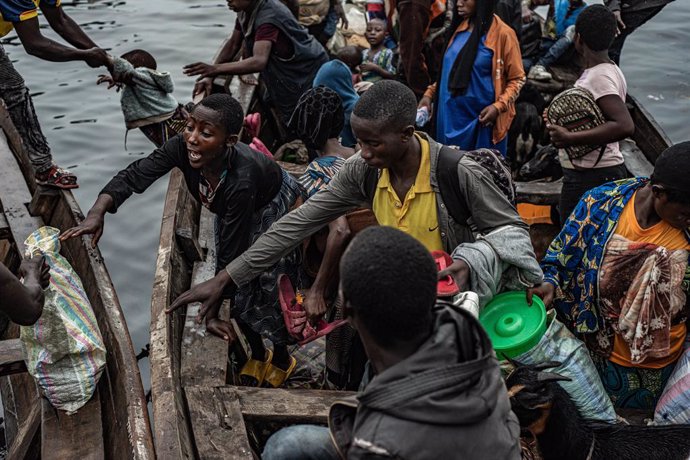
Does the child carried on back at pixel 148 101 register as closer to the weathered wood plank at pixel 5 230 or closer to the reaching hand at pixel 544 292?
the weathered wood plank at pixel 5 230

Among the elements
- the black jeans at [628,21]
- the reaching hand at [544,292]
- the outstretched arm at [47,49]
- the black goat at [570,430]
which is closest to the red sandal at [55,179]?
the outstretched arm at [47,49]

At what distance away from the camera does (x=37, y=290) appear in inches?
113

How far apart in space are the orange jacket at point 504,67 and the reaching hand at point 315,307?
2.15m

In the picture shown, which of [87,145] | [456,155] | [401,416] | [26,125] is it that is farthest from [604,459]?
[87,145]

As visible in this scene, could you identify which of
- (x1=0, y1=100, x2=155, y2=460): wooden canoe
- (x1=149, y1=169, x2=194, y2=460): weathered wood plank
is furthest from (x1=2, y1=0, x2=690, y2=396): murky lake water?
(x1=149, y1=169, x2=194, y2=460): weathered wood plank

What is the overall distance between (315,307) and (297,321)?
6.1 inches

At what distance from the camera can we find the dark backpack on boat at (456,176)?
2.64m

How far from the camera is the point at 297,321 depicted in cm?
321

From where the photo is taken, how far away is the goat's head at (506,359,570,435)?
2.39 m

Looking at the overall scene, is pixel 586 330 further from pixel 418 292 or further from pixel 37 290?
pixel 37 290

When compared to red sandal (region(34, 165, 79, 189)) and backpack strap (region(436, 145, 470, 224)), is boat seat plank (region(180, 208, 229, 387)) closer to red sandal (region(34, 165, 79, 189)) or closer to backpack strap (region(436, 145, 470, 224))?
backpack strap (region(436, 145, 470, 224))

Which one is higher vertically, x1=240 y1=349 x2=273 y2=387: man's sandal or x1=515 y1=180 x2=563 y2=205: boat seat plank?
x1=515 y1=180 x2=563 y2=205: boat seat plank

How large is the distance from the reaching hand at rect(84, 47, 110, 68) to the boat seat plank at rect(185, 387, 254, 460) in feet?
7.75

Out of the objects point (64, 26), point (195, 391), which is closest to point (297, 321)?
point (195, 391)
